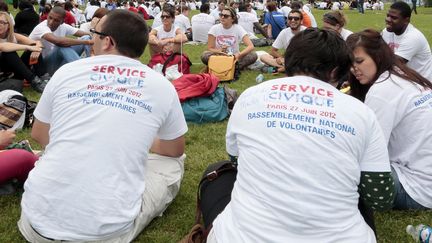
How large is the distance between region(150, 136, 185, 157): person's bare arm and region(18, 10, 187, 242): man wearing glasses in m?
0.31

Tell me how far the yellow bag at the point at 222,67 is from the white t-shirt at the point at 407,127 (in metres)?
4.83

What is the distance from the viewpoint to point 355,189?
2.07 metres

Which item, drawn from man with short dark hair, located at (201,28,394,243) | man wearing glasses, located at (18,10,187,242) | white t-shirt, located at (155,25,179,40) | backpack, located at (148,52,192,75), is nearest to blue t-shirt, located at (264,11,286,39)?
white t-shirt, located at (155,25,179,40)

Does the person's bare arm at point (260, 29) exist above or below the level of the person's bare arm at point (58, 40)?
below

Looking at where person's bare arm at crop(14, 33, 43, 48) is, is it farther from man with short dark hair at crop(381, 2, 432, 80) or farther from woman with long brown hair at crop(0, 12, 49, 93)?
man with short dark hair at crop(381, 2, 432, 80)

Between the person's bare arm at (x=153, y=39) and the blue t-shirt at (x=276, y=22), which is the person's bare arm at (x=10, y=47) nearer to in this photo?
the person's bare arm at (x=153, y=39)

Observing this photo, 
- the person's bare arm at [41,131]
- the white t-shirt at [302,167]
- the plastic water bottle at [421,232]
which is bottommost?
the plastic water bottle at [421,232]

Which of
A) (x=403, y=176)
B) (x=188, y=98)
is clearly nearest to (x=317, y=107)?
(x=403, y=176)

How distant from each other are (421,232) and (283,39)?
5997mm

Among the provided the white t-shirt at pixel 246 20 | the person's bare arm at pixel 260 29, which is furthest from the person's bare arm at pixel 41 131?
the person's bare arm at pixel 260 29

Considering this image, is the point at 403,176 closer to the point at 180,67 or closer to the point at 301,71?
the point at 301,71

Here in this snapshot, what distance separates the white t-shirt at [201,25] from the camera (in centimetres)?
1314

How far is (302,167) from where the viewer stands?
1962 millimetres

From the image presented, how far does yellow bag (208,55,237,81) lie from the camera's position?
25.7 ft
